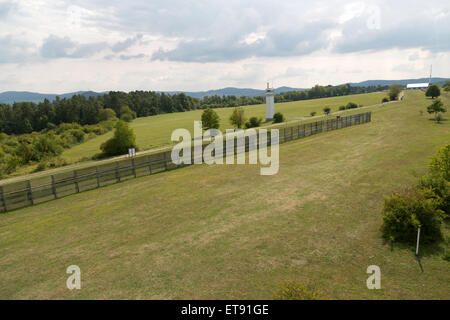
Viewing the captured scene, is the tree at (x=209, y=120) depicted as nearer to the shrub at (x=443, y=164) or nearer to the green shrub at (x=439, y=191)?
the shrub at (x=443, y=164)

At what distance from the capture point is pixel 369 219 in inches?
421

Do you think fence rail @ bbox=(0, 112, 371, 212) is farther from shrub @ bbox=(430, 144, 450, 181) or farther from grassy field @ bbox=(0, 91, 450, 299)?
shrub @ bbox=(430, 144, 450, 181)

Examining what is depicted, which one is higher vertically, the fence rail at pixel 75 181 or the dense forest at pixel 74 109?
the dense forest at pixel 74 109

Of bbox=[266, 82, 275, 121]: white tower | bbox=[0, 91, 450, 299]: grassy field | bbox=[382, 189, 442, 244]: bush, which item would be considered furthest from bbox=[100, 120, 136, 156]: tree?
bbox=[382, 189, 442, 244]: bush

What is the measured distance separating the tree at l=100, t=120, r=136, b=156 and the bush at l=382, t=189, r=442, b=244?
36990 mm

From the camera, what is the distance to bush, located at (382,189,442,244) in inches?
358

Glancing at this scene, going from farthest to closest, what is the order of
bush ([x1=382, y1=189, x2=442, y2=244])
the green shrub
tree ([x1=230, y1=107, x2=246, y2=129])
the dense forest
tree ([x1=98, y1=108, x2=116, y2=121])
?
1. tree ([x1=98, y1=108, x2=116, y2=121])
2. the dense forest
3. tree ([x1=230, y1=107, x2=246, y2=129])
4. the green shrub
5. bush ([x1=382, y1=189, x2=442, y2=244])

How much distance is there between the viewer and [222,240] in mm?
9727

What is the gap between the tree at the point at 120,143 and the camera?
40.8 meters

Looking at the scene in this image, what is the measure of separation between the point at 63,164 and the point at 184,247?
33.1 metres

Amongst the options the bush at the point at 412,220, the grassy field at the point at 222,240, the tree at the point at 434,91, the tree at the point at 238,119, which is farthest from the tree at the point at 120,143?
the tree at the point at 434,91

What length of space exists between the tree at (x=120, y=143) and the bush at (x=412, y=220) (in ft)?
121

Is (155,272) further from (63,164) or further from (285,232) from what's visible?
(63,164)

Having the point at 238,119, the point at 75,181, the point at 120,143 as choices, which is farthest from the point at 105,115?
the point at 75,181
